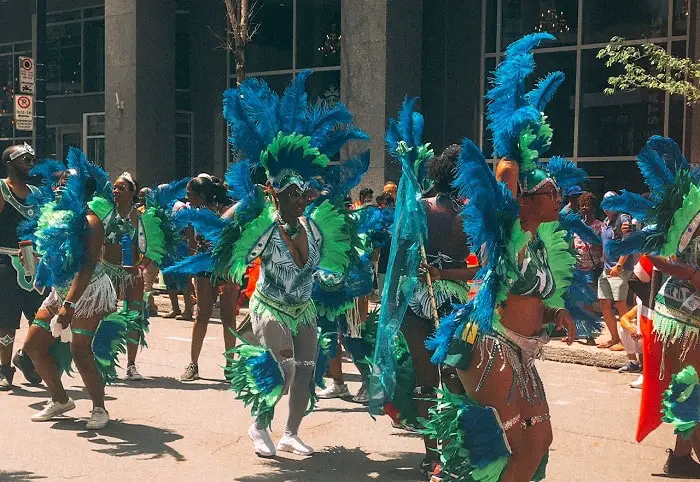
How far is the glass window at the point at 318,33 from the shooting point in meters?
19.0

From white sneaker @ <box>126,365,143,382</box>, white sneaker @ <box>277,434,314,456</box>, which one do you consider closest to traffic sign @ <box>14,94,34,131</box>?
white sneaker @ <box>126,365,143,382</box>

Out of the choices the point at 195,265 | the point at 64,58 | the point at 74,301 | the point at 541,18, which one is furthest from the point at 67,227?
the point at 64,58

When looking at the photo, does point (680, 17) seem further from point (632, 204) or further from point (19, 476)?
point (19, 476)

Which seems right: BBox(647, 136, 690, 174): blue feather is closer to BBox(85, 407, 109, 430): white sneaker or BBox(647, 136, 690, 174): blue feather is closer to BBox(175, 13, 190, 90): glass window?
BBox(85, 407, 109, 430): white sneaker

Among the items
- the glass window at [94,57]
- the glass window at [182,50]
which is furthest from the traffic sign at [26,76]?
the glass window at [94,57]

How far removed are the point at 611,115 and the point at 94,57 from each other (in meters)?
13.2

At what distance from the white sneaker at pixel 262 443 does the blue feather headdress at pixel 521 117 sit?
261 cm

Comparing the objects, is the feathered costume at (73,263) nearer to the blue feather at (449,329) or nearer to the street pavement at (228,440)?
the street pavement at (228,440)

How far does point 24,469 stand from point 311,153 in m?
2.70

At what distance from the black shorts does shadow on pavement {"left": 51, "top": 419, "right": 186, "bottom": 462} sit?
1.81m

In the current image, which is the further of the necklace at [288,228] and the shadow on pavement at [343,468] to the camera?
the necklace at [288,228]

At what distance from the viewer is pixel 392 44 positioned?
54.1 feet

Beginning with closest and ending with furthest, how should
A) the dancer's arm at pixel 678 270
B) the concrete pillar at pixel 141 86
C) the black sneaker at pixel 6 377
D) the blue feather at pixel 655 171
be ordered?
the dancer's arm at pixel 678 270, the blue feather at pixel 655 171, the black sneaker at pixel 6 377, the concrete pillar at pixel 141 86

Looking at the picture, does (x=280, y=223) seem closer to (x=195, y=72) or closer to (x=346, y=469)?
(x=346, y=469)
